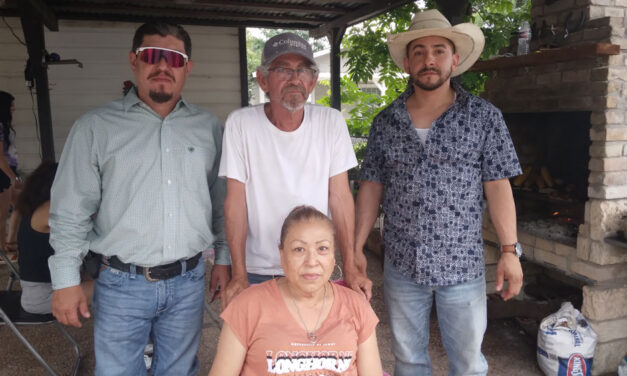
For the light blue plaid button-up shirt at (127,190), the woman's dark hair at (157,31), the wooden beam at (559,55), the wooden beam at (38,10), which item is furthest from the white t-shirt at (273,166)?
the wooden beam at (38,10)

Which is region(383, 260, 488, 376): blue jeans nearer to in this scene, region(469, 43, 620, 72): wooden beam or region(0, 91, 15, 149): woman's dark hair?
region(469, 43, 620, 72): wooden beam

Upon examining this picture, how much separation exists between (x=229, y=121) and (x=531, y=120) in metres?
3.45

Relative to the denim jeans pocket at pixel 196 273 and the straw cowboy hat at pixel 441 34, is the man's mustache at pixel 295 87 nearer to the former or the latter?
the straw cowboy hat at pixel 441 34

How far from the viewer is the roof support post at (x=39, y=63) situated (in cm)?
590

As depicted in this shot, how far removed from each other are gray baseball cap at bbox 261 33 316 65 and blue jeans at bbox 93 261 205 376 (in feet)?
3.42

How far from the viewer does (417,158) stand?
2.26 m

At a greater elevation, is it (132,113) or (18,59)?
(18,59)

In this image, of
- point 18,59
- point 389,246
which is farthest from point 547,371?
point 18,59

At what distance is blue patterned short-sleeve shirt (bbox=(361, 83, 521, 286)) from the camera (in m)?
2.21

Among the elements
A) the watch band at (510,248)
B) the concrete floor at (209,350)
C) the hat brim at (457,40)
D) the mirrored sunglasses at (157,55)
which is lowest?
the concrete floor at (209,350)

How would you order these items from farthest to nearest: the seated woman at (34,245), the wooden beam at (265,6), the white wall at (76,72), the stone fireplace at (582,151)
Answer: the white wall at (76,72), the wooden beam at (265,6), the stone fireplace at (582,151), the seated woman at (34,245)

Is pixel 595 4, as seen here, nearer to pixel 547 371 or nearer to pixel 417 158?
pixel 417 158

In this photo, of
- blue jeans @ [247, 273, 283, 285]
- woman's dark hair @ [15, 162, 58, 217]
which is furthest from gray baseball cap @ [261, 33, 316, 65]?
woman's dark hair @ [15, 162, 58, 217]

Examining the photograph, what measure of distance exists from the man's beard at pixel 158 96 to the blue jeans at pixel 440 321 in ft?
4.50
